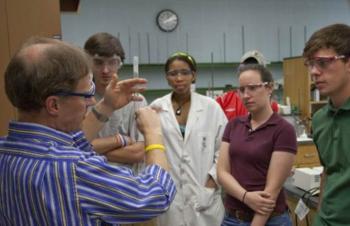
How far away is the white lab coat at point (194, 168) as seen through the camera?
1.89m

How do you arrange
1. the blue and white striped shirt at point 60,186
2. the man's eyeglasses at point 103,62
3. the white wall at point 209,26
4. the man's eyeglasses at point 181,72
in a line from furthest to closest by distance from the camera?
the white wall at point 209,26 → the man's eyeglasses at point 181,72 → the man's eyeglasses at point 103,62 → the blue and white striped shirt at point 60,186

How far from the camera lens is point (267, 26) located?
19.9 ft

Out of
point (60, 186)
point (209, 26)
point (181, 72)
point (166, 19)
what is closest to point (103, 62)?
point (181, 72)

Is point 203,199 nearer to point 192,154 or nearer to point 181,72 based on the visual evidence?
point 192,154

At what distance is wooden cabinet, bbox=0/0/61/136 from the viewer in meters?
1.55

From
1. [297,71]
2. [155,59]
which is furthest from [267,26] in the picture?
[155,59]

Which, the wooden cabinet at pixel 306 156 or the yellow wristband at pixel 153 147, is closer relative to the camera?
the yellow wristband at pixel 153 147

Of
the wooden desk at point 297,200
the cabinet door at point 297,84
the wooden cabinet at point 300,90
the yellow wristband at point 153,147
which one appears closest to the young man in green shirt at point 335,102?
the wooden desk at point 297,200

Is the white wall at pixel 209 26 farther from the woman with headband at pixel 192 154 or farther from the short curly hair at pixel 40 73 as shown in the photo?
the short curly hair at pixel 40 73

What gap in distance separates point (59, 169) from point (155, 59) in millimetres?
5076

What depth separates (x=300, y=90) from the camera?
16.7 feet

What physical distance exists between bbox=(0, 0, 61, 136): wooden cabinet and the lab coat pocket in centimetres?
104

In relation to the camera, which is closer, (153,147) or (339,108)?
(153,147)

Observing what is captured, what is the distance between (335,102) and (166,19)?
181 inches
